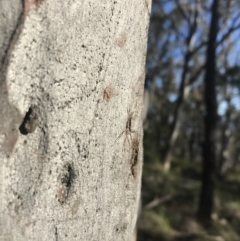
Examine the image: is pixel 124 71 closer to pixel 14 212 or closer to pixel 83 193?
pixel 83 193

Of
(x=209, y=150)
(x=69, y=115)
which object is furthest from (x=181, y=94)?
(x=69, y=115)

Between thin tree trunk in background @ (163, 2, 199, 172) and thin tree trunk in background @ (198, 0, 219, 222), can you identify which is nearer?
thin tree trunk in background @ (198, 0, 219, 222)

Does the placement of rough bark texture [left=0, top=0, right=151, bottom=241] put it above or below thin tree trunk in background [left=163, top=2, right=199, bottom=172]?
below

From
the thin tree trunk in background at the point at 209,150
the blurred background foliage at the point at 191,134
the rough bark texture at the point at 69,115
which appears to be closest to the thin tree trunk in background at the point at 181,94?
the blurred background foliage at the point at 191,134

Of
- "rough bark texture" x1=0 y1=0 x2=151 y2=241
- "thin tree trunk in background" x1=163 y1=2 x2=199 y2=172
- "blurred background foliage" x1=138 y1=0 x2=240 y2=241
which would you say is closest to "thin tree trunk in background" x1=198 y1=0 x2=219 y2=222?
"blurred background foliage" x1=138 y1=0 x2=240 y2=241

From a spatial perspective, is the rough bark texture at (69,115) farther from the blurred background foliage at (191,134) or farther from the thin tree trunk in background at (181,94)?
the thin tree trunk in background at (181,94)

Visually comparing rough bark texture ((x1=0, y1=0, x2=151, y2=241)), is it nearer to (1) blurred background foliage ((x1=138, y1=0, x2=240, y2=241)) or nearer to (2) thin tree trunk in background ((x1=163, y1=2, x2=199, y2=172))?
(1) blurred background foliage ((x1=138, y1=0, x2=240, y2=241))
